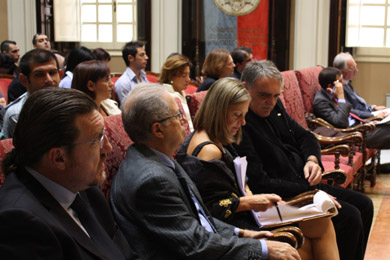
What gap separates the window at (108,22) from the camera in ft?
27.4

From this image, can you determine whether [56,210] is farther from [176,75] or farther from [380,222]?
[380,222]

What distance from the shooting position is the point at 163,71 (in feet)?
14.2

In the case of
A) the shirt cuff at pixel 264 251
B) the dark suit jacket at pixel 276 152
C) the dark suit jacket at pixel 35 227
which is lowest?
the shirt cuff at pixel 264 251

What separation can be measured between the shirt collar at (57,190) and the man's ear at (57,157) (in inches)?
2.0

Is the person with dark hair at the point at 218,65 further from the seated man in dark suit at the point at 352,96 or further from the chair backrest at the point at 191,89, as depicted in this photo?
the seated man in dark suit at the point at 352,96

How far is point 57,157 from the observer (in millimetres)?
1319

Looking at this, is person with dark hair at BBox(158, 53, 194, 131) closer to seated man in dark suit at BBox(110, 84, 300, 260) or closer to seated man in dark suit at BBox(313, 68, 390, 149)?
seated man in dark suit at BBox(313, 68, 390, 149)

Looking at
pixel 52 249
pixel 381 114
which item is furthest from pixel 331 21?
pixel 52 249

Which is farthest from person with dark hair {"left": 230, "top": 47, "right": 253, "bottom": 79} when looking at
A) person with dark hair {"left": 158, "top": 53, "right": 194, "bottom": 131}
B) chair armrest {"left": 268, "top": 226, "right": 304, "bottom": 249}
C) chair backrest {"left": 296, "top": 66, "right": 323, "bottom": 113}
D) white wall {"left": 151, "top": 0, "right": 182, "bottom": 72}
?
chair armrest {"left": 268, "top": 226, "right": 304, "bottom": 249}

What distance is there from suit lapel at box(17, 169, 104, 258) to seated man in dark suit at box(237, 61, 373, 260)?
1.48 m

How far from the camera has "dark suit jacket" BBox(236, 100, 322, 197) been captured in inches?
107

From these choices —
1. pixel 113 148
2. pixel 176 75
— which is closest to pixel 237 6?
pixel 176 75

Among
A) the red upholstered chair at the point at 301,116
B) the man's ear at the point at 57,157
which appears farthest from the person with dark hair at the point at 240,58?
the man's ear at the point at 57,157

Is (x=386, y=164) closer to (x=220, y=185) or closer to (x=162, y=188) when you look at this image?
(x=220, y=185)
